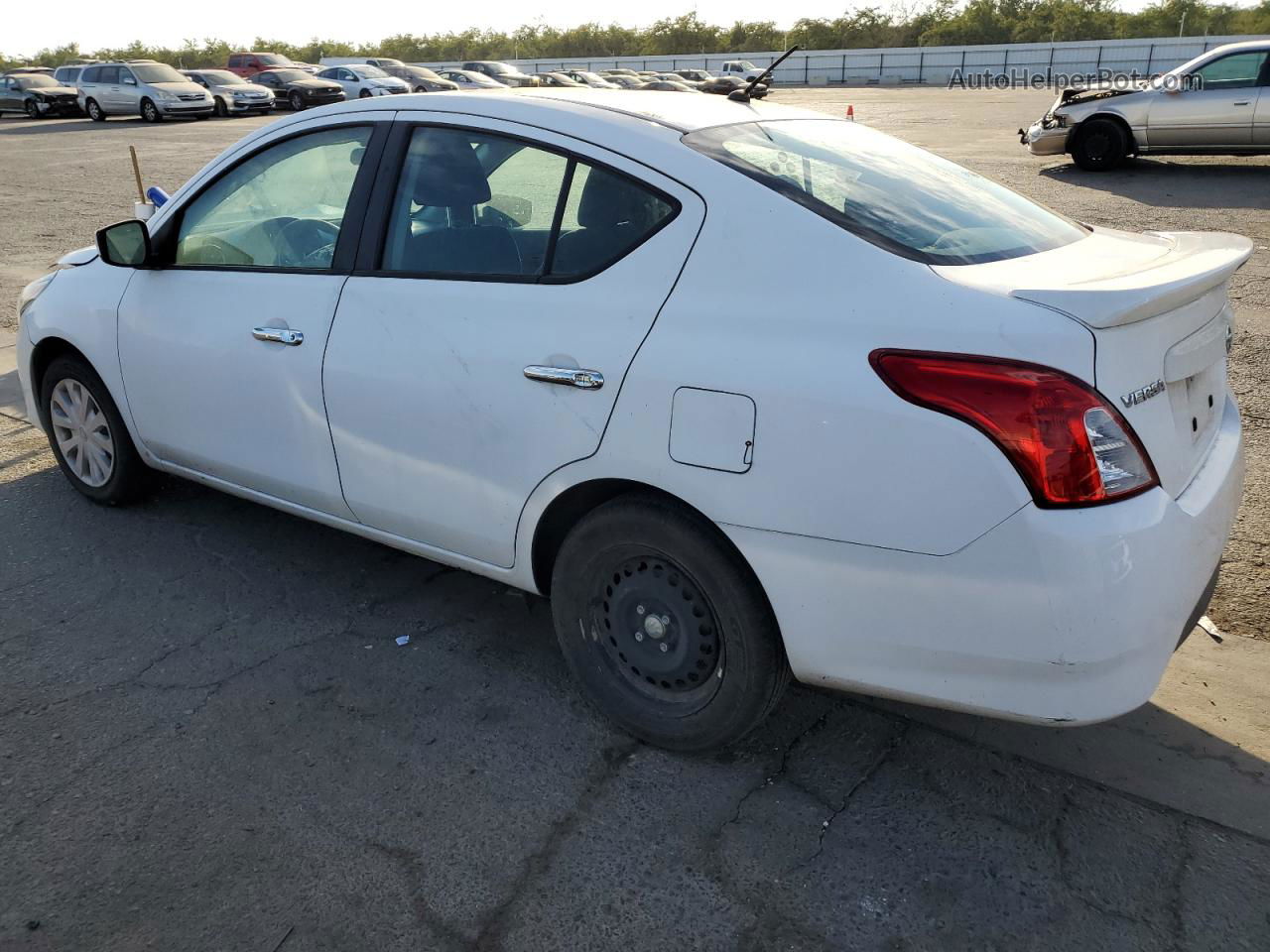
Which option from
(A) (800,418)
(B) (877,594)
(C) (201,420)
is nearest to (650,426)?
(A) (800,418)

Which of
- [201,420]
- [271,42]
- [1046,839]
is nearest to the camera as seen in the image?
[1046,839]

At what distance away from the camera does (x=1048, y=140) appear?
15.0m

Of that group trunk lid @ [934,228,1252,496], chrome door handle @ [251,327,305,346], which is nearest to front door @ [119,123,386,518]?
chrome door handle @ [251,327,305,346]

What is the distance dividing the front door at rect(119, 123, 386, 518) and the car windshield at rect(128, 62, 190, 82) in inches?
1329

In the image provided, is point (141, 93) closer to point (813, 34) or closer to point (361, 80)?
point (361, 80)

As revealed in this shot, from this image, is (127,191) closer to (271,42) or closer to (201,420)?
(201,420)

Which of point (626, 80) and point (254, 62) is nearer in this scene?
point (254, 62)

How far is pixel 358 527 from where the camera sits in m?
3.58

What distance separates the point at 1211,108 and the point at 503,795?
14.8 m

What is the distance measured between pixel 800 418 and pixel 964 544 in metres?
0.45

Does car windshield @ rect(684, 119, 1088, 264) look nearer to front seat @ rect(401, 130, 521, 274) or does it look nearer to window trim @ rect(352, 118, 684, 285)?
window trim @ rect(352, 118, 684, 285)

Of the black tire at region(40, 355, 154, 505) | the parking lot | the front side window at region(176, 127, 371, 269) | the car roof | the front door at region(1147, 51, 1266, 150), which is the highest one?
the car roof

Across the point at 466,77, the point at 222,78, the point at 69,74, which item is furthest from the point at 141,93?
the point at 466,77

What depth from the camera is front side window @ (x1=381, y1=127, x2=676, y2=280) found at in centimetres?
284
